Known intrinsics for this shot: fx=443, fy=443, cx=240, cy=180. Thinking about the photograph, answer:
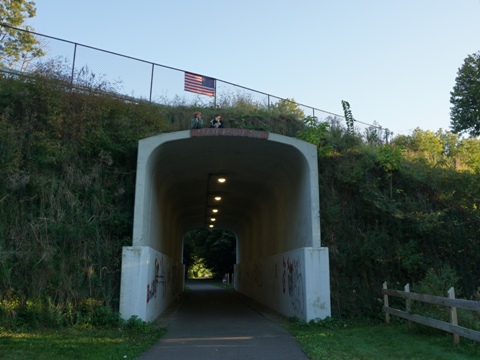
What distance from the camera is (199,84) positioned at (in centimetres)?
1744

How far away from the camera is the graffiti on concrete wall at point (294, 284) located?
42.0 feet

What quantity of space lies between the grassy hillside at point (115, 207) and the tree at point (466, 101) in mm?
11013

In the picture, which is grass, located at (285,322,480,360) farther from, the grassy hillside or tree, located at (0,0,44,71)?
tree, located at (0,0,44,71)

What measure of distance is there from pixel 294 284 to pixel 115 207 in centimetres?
587

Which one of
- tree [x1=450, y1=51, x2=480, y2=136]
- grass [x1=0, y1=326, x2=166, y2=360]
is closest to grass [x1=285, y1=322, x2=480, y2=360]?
grass [x1=0, y1=326, x2=166, y2=360]

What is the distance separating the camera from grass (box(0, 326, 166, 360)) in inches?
321

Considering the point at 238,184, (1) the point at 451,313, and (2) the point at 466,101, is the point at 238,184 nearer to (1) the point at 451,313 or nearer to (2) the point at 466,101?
(1) the point at 451,313

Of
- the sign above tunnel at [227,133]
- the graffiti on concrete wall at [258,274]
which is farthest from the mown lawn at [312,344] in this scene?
the graffiti on concrete wall at [258,274]

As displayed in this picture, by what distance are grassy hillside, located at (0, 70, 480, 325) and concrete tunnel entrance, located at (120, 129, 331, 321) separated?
2.34ft

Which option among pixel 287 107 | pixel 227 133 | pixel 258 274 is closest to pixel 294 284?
pixel 227 133

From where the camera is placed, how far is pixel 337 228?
13.6 meters

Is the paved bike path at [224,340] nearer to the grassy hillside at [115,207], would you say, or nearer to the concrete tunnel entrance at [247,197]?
the concrete tunnel entrance at [247,197]

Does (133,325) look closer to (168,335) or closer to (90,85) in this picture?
(168,335)

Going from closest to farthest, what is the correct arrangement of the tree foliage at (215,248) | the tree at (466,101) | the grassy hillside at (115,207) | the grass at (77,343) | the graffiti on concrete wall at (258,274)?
the grass at (77,343)
the grassy hillside at (115,207)
the graffiti on concrete wall at (258,274)
the tree at (466,101)
the tree foliage at (215,248)
